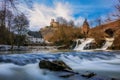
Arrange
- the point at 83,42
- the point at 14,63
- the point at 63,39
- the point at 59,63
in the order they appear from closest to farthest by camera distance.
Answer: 1. the point at 59,63
2. the point at 14,63
3. the point at 83,42
4. the point at 63,39

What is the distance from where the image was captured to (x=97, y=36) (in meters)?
56.3

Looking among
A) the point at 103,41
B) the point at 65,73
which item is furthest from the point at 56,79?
the point at 103,41

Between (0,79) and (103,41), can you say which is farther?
(103,41)

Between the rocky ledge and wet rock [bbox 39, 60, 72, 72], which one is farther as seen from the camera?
wet rock [bbox 39, 60, 72, 72]


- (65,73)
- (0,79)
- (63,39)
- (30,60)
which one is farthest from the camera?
(63,39)

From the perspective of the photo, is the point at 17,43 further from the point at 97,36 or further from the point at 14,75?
the point at 14,75

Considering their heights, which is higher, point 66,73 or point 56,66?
point 56,66

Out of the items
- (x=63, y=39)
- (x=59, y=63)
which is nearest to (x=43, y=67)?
(x=59, y=63)

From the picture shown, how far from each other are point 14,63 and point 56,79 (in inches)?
269

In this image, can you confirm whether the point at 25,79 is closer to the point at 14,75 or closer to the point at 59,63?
the point at 14,75

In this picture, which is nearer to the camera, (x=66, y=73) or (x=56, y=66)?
(x=66, y=73)

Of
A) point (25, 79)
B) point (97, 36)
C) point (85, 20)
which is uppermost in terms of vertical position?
point (85, 20)

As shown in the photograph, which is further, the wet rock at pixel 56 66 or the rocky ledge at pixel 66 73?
the wet rock at pixel 56 66

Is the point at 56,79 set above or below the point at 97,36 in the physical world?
below
